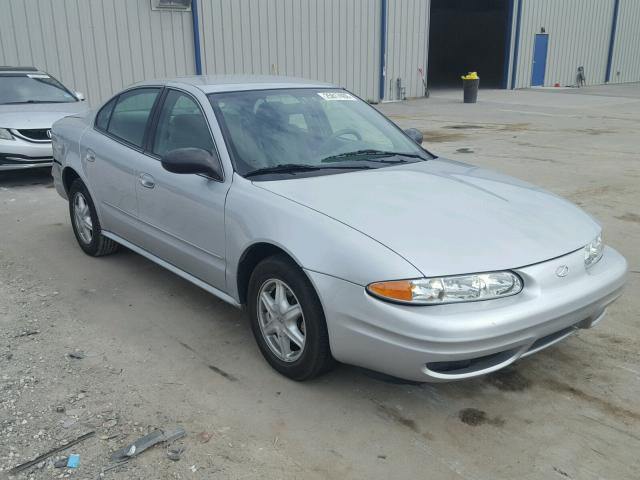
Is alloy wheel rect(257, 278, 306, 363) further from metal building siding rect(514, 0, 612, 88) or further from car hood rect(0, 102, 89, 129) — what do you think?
metal building siding rect(514, 0, 612, 88)

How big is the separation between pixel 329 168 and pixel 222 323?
1.30 m

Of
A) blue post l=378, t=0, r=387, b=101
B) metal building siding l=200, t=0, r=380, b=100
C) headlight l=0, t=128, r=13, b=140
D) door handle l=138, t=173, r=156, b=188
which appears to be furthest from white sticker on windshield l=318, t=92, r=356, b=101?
blue post l=378, t=0, r=387, b=101

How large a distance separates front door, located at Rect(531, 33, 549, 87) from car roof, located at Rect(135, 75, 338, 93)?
25.8 metres

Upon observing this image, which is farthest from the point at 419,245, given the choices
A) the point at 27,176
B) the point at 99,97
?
the point at 99,97

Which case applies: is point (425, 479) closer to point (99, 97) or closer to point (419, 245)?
point (419, 245)

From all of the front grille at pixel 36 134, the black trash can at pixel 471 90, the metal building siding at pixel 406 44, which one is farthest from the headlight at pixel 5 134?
the black trash can at pixel 471 90

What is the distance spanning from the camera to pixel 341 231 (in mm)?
2971

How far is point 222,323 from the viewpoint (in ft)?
13.5

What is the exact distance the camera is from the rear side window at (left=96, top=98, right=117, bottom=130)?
16.6ft

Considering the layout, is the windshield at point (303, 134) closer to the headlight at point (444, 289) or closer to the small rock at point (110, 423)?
the headlight at point (444, 289)

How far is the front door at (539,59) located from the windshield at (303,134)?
25.8m

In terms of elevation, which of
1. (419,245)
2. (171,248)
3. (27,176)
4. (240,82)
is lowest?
(27,176)

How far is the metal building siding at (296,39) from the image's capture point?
53.1 ft

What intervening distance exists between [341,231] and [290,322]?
613mm
